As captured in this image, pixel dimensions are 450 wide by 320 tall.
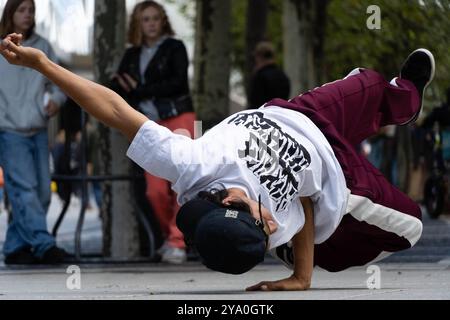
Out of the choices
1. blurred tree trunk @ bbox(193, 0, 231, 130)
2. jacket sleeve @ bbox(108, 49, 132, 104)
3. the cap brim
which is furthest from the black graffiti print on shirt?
blurred tree trunk @ bbox(193, 0, 231, 130)

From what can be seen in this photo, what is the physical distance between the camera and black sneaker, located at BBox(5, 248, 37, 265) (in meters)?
11.3

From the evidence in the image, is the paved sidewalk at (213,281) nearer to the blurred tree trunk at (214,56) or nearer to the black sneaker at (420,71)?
the black sneaker at (420,71)

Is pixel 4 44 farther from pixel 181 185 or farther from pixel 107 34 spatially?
pixel 107 34

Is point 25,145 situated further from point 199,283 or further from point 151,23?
point 199,283

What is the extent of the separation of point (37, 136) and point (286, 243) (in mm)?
4612

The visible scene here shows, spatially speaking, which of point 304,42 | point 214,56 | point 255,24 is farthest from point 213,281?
point 304,42

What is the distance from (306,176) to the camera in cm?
697

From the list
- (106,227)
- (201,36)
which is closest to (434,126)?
(201,36)

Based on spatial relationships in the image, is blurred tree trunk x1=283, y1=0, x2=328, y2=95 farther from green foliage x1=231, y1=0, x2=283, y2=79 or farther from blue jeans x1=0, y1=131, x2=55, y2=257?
green foliage x1=231, y1=0, x2=283, y2=79

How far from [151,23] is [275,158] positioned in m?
4.82

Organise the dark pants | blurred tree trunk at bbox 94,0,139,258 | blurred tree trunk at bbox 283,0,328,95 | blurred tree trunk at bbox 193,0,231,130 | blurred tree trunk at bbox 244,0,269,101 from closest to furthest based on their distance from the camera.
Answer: the dark pants < blurred tree trunk at bbox 94,0,139,258 < blurred tree trunk at bbox 193,0,231,130 < blurred tree trunk at bbox 244,0,269,101 < blurred tree trunk at bbox 283,0,328,95

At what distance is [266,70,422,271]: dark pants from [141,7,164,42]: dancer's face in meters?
3.84

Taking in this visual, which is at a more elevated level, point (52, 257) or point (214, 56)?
point (214, 56)

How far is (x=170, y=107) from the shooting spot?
11.2 m
